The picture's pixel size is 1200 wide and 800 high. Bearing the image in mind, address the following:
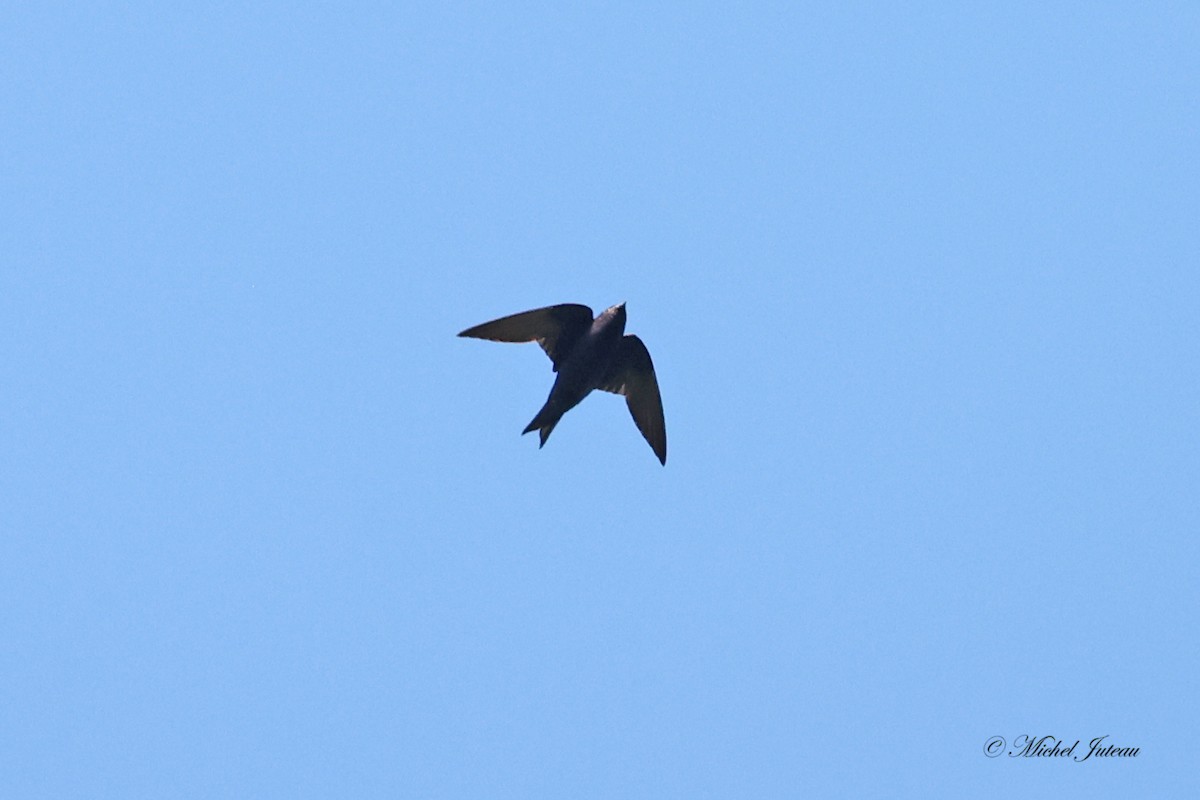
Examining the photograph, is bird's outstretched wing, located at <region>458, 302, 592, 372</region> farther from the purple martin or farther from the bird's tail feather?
the bird's tail feather

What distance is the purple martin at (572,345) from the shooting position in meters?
10.8

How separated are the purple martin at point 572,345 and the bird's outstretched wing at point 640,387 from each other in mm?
10

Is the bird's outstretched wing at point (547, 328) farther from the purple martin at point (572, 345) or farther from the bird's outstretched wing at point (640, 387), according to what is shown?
the bird's outstretched wing at point (640, 387)

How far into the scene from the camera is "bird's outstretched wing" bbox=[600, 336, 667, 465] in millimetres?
11359

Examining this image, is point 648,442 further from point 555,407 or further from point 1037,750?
point 1037,750

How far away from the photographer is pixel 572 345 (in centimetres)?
1109

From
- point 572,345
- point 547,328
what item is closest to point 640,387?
point 572,345

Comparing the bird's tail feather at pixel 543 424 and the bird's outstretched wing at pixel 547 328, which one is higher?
the bird's outstretched wing at pixel 547 328

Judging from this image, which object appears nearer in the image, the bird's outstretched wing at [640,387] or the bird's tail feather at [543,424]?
the bird's tail feather at [543,424]

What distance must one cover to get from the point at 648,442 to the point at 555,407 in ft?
5.03

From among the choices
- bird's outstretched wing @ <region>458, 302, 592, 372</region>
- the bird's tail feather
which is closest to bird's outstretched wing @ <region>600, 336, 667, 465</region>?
bird's outstretched wing @ <region>458, 302, 592, 372</region>

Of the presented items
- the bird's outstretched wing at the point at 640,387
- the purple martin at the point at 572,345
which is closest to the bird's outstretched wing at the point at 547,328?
the purple martin at the point at 572,345

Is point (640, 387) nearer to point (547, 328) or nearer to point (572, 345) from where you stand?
point (572, 345)

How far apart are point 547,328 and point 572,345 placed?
29 cm
